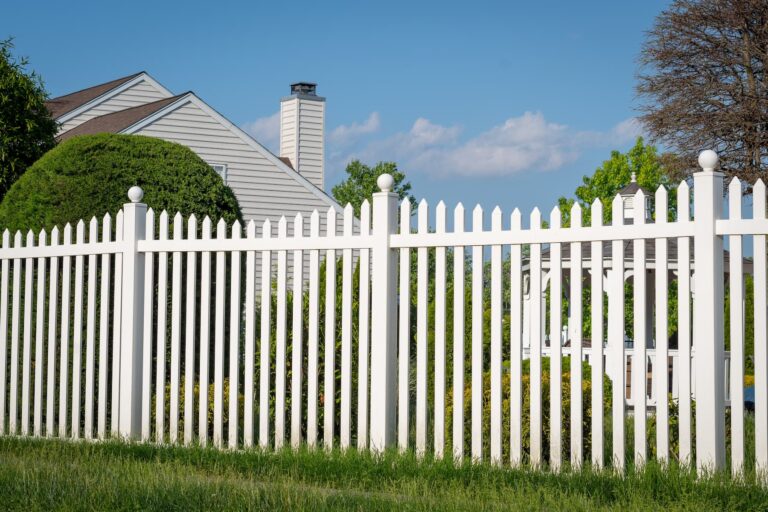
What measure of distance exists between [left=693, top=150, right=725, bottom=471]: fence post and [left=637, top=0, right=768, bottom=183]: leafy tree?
20.3 metres

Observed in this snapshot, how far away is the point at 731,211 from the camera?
19.2ft

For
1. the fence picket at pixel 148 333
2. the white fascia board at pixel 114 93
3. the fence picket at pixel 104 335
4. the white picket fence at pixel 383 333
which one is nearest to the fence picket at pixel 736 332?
the white picket fence at pixel 383 333

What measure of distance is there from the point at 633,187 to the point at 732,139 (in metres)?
11.7

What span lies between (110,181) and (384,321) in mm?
3592

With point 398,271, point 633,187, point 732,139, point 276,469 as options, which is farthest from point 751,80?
point 276,469

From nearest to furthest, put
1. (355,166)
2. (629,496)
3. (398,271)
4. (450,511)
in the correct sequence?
(450,511) → (629,496) → (398,271) → (355,166)

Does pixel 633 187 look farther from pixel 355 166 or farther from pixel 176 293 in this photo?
pixel 355 166

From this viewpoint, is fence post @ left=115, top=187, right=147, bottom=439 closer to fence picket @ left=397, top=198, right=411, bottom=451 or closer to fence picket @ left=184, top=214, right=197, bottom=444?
fence picket @ left=184, top=214, right=197, bottom=444

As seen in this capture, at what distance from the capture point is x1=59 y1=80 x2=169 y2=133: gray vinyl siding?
969 inches

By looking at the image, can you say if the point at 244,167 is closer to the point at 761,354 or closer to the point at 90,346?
the point at 90,346

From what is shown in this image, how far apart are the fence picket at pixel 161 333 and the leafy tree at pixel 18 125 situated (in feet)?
20.9

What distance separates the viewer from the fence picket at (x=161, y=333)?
26.7 ft

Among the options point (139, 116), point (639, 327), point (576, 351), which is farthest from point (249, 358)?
point (139, 116)

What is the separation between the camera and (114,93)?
25438 millimetres
